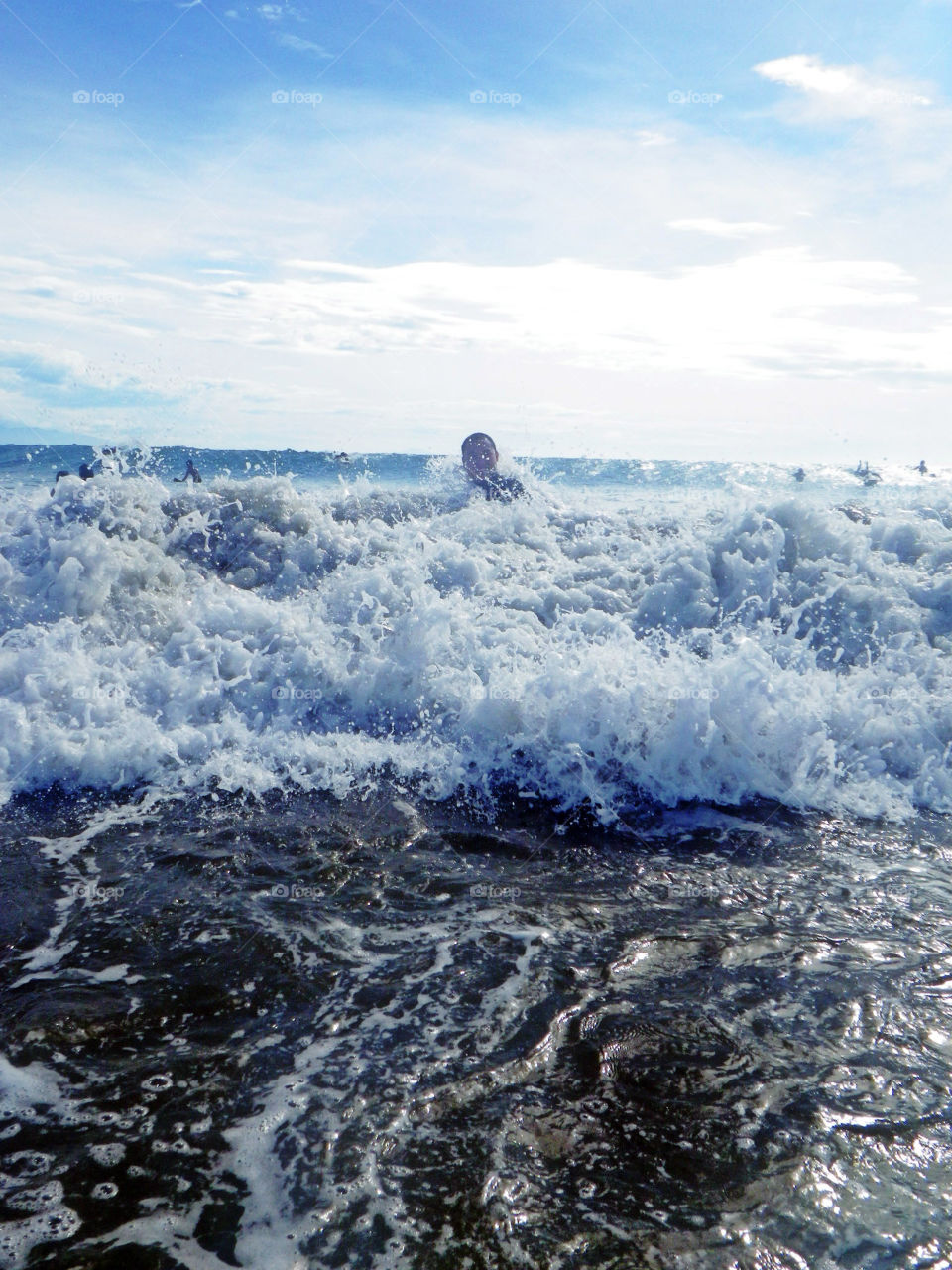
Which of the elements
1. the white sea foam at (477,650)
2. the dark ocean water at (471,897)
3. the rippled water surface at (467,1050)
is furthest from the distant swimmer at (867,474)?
the rippled water surface at (467,1050)

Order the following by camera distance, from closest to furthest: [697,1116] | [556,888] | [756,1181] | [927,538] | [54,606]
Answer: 1. [756,1181]
2. [697,1116]
3. [556,888]
4. [54,606]
5. [927,538]

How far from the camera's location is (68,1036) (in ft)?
10.6

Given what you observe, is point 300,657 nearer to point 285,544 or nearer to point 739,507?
point 285,544

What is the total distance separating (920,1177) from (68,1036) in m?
3.02

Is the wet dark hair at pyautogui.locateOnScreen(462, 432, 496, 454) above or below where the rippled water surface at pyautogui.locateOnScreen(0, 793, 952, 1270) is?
above

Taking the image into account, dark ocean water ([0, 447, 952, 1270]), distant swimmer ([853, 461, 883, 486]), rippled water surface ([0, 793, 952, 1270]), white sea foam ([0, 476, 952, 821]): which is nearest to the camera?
rippled water surface ([0, 793, 952, 1270])

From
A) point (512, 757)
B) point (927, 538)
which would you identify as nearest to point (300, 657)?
point (512, 757)

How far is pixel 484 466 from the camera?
535 inches

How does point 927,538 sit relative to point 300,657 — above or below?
above

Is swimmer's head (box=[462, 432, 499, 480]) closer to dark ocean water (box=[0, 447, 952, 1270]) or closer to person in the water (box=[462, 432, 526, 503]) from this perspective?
person in the water (box=[462, 432, 526, 503])

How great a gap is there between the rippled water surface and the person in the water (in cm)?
884

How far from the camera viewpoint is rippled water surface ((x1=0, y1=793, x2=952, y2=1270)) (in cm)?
241

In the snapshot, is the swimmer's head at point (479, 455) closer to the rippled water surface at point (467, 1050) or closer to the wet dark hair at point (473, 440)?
the wet dark hair at point (473, 440)

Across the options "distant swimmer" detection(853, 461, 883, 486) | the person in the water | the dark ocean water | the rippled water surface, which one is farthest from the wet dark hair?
"distant swimmer" detection(853, 461, 883, 486)
